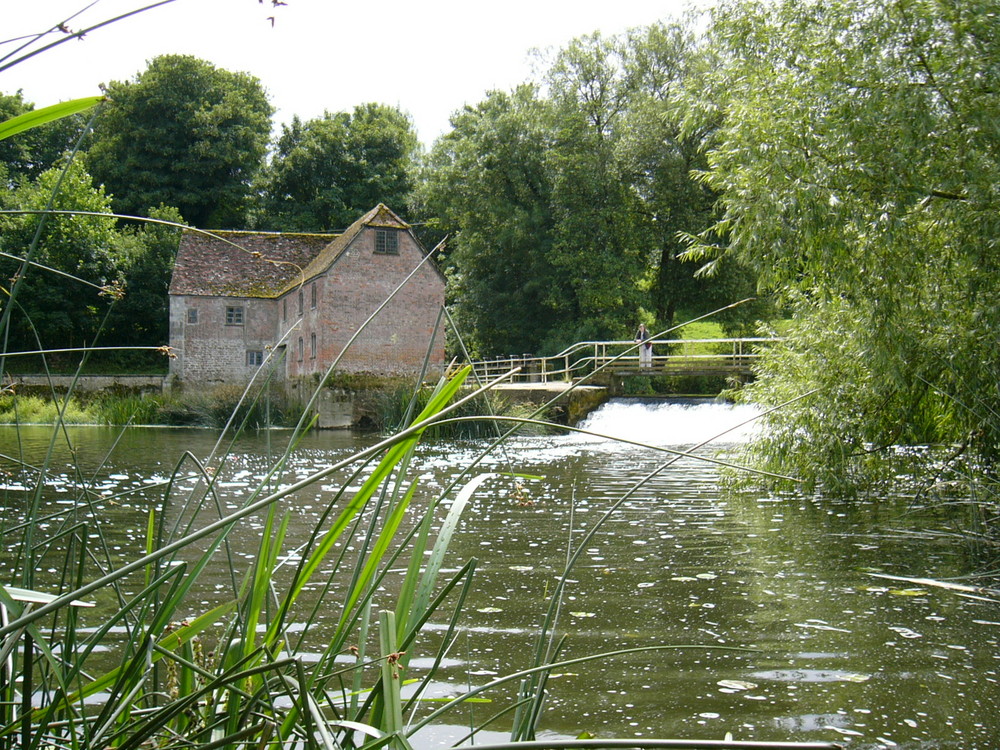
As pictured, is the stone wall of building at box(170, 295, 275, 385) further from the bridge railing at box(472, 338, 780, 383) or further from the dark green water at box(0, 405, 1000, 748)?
the dark green water at box(0, 405, 1000, 748)

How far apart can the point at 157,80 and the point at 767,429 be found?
38834 mm

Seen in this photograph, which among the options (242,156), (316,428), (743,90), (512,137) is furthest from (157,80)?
(743,90)

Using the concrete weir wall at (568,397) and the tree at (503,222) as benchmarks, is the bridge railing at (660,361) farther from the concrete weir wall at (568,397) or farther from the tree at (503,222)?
the tree at (503,222)

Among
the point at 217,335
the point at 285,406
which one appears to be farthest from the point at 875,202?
the point at 217,335

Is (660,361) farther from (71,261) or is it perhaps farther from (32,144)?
(32,144)

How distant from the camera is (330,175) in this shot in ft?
146

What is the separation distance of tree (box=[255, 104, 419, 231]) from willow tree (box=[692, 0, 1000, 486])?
3574 cm

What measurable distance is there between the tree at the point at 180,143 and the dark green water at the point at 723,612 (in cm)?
3426

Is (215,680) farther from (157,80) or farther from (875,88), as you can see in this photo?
(157,80)

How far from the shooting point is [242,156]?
4178 cm

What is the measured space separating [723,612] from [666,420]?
55.5 ft

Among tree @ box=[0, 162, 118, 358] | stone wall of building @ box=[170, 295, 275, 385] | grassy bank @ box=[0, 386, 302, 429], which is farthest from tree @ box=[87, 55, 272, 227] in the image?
grassy bank @ box=[0, 386, 302, 429]

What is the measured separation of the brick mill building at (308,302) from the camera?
1136 inches

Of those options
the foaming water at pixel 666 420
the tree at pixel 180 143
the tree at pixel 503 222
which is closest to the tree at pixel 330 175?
the tree at pixel 180 143
